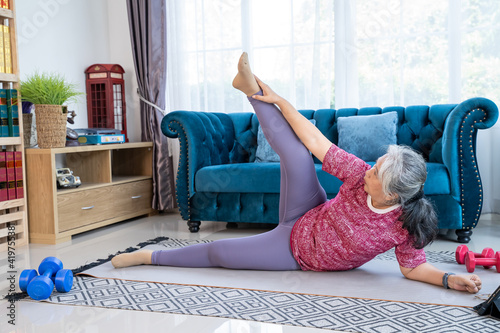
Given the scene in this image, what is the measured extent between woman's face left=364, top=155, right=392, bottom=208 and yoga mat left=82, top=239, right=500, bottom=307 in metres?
0.36

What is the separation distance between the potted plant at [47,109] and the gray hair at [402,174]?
2309 millimetres

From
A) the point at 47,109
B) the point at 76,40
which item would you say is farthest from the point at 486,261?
the point at 76,40

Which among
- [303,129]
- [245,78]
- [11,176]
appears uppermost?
[245,78]

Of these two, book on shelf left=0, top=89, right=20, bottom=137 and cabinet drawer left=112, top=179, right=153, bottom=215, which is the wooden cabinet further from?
book on shelf left=0, top=89, right=20, bottom=137

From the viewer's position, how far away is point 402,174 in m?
1.97

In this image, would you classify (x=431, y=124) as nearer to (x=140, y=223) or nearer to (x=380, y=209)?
(x=380, y=209)

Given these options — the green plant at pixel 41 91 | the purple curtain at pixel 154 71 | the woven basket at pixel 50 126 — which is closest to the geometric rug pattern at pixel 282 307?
the woven basket at pixel 50 126

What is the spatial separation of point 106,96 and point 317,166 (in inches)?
80.2

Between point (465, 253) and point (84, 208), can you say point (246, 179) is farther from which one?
point (465, 253)

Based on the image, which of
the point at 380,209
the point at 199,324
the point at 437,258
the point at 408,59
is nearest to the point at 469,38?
the point at 408,59

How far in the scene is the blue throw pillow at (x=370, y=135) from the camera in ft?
11.3

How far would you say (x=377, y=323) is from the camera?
1.75 metres

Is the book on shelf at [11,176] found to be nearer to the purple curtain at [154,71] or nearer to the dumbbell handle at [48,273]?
the dumbbell handle at [48,273]

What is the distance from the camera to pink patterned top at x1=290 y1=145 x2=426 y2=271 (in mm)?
2121
